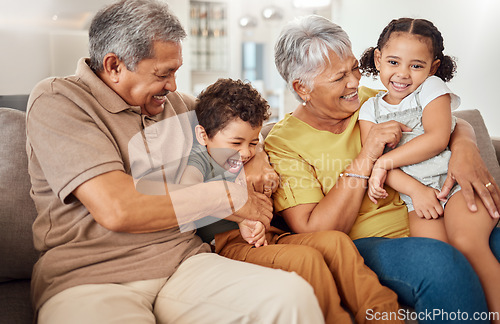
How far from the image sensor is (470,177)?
137 cm

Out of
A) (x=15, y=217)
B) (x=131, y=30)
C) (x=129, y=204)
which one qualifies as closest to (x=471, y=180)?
(x=129, y=204)

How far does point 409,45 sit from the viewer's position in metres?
1.49

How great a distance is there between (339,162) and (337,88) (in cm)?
26

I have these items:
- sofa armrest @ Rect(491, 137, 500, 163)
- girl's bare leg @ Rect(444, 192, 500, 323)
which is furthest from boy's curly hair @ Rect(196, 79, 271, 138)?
sofa armrest @ Rect(491, 137, 500, 163)

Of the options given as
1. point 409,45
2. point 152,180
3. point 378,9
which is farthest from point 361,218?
point 378,9

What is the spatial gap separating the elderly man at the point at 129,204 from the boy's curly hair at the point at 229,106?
12 centimetres

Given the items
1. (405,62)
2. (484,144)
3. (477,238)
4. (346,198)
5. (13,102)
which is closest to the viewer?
(477,238)

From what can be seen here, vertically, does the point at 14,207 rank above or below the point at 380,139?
below

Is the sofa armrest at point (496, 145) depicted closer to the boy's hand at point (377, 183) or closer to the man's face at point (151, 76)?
the boy's hand at point (377, 183)

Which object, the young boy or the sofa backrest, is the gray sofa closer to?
the sofa backrest

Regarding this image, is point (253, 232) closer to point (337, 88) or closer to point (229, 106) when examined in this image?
point (229, 106)

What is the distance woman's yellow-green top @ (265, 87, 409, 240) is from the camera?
1.49m

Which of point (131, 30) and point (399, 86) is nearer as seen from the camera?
point (131, 30)

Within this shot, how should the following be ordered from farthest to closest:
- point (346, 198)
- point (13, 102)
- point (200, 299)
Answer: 1. point (13, 102)
2. point (346, 198)
3. point (200, 299)
